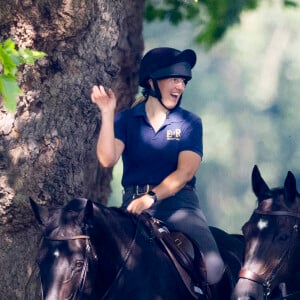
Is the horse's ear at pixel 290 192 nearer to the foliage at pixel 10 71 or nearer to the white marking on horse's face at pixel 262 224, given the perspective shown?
the white marking on horse's face at pixel 262 224

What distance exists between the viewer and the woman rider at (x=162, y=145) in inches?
312

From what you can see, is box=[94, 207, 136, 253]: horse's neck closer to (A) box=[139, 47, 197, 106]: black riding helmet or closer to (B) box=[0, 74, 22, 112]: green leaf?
(A) box=[139, 47, 197, 106]: black riding helmet

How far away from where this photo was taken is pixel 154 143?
321 inches

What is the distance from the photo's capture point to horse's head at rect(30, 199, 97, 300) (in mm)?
6852

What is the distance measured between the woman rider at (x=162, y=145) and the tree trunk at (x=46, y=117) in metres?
1.00

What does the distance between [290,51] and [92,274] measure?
892cm

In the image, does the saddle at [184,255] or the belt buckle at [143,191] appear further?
the belt buckle at [143,191]

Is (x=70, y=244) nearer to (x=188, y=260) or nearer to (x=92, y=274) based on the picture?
(x=92, y=274)

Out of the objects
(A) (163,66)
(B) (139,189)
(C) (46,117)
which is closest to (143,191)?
(B) (139,189)

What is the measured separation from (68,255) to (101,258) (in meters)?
0.27

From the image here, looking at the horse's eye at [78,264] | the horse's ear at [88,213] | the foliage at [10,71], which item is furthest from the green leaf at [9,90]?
the horse's eye at [78,264]

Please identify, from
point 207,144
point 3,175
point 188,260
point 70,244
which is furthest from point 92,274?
point 207,144

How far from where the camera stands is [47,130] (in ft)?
A: 30.0

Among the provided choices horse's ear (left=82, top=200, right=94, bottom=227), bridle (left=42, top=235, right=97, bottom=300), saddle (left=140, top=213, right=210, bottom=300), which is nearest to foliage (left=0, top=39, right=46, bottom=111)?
horse's ear (left=82, top=200, right=94, bottom=227)
